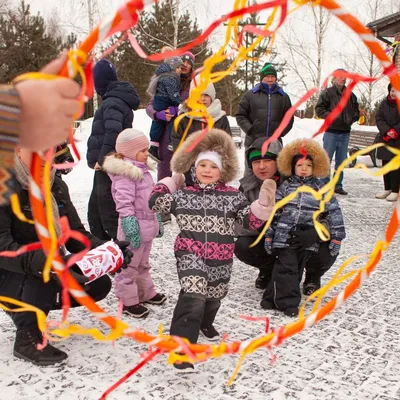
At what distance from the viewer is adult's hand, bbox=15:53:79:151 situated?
1224 millimetres

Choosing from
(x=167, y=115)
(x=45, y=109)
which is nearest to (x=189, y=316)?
(x=45, y=109)

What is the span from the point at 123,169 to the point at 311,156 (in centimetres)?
137

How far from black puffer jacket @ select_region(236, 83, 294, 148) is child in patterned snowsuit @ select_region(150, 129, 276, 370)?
2.80 meters

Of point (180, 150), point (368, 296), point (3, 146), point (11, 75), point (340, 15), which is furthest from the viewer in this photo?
point (11, 75)

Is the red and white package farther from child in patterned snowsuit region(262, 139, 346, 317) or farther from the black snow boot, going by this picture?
child in patterned snowsuit region(262, 139, 346, 317)

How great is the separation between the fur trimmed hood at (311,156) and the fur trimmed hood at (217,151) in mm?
641

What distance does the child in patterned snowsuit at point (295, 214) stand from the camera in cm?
345

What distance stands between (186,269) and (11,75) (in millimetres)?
24448

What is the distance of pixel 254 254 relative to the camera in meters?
3.70

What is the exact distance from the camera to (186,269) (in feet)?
9.08

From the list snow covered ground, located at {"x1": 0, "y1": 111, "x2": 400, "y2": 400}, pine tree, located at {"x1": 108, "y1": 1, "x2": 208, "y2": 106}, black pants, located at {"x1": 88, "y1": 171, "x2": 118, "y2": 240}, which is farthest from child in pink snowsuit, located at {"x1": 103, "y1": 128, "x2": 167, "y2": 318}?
pine tree, located at {"x1": 108, "y1": 1, "x2": 208, "y2": 106}

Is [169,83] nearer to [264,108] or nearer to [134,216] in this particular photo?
[264,108]

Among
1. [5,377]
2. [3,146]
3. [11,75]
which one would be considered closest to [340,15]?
[3,146]

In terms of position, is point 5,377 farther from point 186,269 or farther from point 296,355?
→ point 296,355
